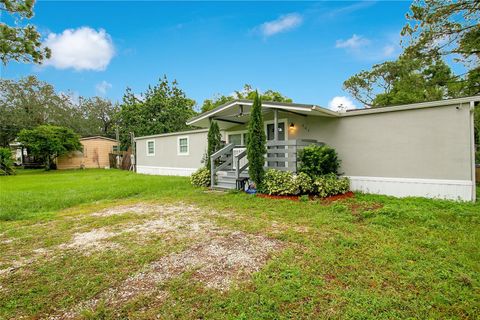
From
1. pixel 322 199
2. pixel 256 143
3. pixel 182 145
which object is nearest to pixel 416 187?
pixel 322 199

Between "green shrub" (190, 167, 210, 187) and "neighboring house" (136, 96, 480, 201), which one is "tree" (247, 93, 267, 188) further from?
"green shrub" (190, 167, 210, 187)

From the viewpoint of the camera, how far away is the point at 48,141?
17.6m

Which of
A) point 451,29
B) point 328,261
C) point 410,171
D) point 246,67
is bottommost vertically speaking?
point 328,261

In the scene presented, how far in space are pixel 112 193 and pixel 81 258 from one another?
533 cm

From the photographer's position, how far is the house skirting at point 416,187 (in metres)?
5.85

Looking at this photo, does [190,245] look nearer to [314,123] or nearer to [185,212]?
[185,212]

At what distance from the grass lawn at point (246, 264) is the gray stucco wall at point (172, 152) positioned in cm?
677

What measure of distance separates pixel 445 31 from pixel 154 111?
20.0m

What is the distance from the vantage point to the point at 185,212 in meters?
5.47

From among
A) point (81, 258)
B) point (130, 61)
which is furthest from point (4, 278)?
point (130, 61)

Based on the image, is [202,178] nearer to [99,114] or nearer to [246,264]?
[246,264]

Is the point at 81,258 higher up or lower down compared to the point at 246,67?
lower down

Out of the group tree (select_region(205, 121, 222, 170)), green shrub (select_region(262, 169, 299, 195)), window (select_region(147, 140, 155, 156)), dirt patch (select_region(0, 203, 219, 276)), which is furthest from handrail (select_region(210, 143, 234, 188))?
window (select_region(147, 140, 155, 156))

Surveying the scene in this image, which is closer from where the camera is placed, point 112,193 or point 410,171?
point 410,171
